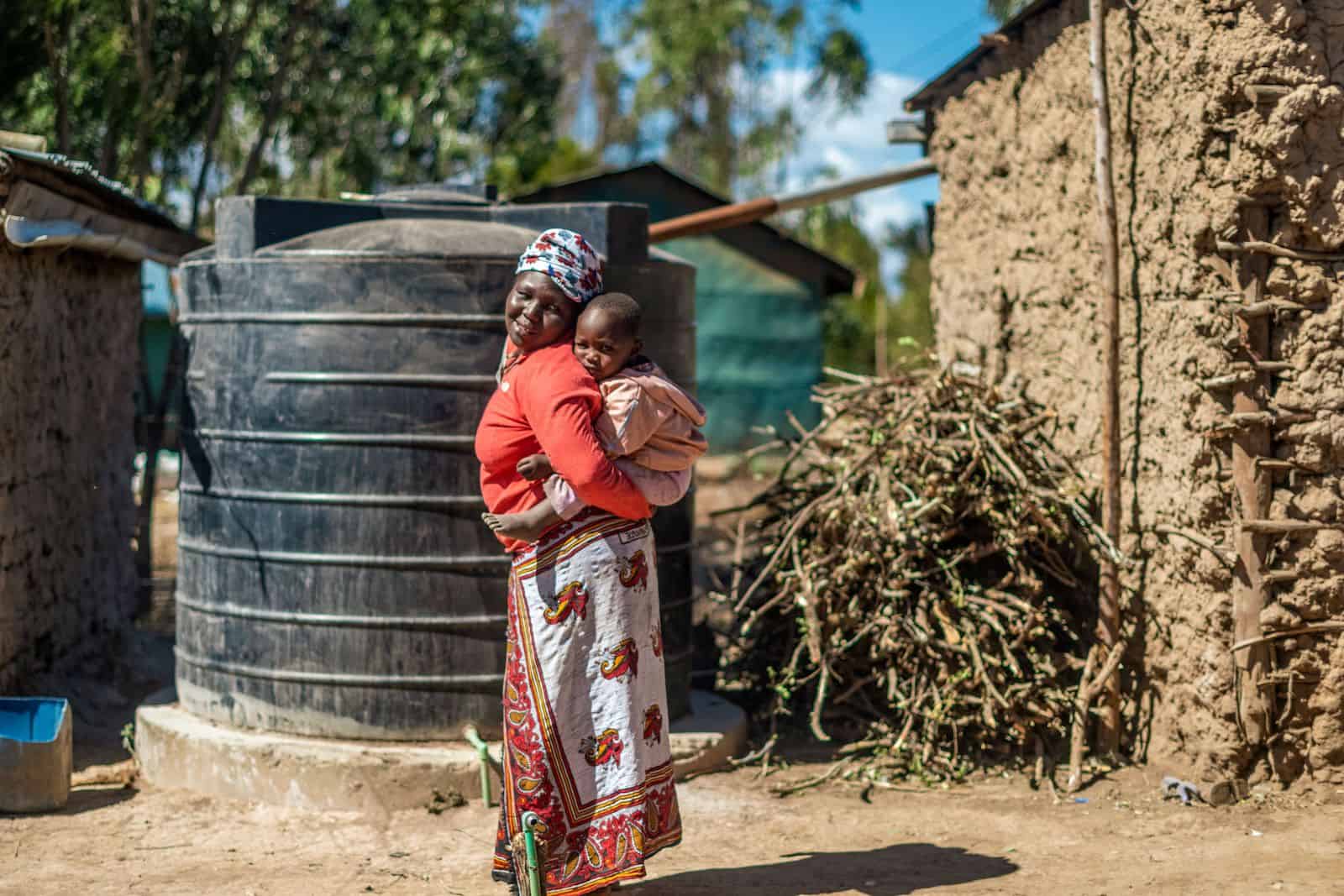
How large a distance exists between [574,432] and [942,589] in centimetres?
228

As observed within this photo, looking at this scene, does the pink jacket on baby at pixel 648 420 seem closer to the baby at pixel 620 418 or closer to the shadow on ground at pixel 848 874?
the baby at pixel 620 418

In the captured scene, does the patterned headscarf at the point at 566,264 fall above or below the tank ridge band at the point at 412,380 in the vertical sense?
above

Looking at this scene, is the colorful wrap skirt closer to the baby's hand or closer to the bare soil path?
the baby's hand

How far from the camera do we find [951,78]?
20.2ft

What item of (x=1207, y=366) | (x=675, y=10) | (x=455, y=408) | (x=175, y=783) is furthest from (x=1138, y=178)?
(x=675, y=10)

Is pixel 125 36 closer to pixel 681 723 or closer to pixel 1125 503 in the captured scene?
pixel 681 723

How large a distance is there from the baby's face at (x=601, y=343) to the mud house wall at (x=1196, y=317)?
2.18 metres

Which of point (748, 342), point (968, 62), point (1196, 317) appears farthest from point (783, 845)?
point (748, 342)

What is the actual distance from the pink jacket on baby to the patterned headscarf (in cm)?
25

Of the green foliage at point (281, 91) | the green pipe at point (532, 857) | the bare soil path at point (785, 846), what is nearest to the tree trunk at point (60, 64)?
the green foliage at point (281, 91)

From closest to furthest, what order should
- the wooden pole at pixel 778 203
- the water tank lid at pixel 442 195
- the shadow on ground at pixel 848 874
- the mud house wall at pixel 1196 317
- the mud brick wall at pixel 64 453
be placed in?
the shadow on ground at pixel 848 874 → the mud house wall at pixel 1196 317 → the mud brick wall at pixel 64 453 → the water tank lid at pixel 442 195 → the wooden pole at pixel 778 203

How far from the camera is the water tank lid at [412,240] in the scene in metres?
4.79

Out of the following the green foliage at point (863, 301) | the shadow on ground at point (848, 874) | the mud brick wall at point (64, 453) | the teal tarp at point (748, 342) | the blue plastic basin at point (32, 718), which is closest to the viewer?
the shadow on ground at point (848, 874)

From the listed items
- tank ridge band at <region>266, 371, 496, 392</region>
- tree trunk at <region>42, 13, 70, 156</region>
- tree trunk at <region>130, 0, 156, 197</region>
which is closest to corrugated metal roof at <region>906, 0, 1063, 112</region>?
tank ridge band at <region>266, 371, 496, 392</region>
